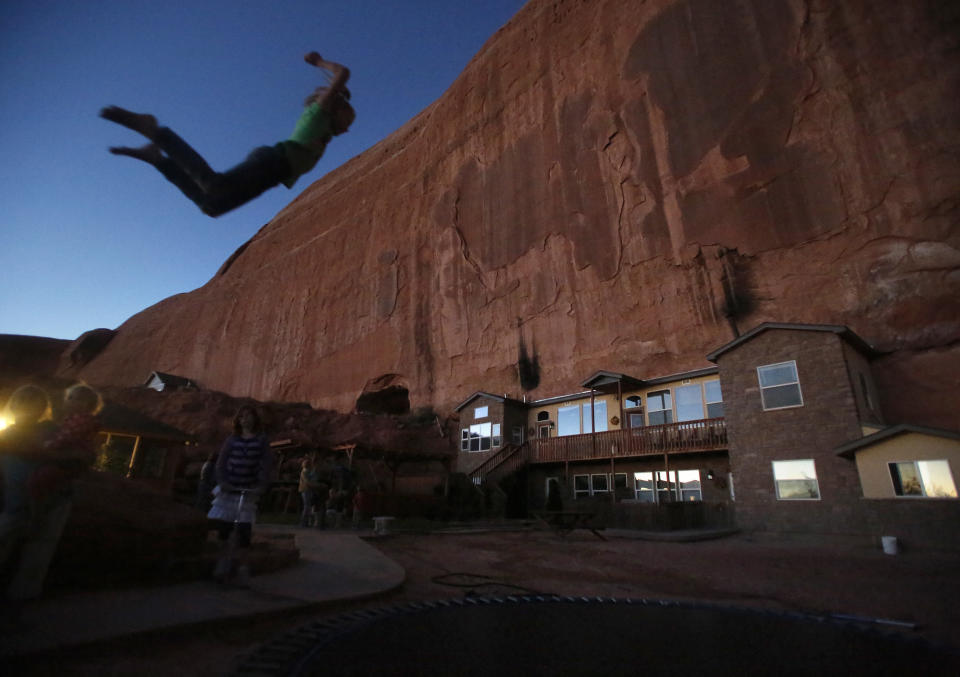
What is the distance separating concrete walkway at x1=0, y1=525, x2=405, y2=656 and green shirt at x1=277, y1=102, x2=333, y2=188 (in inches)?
150

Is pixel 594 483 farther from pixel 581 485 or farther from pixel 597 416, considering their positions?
pixel 597 416

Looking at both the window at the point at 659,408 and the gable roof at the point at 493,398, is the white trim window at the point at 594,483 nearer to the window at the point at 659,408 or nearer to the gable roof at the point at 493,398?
the window at the point at 659,408

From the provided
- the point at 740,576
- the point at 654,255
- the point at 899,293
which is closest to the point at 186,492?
the point at 740,576

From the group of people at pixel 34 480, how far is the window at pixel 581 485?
2159 centimetres

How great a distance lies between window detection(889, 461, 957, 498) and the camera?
40.5ft

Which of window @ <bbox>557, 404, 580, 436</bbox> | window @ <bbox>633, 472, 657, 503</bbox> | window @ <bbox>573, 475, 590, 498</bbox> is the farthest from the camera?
window @ <bbox>557, 404, 580, 436</bbox>

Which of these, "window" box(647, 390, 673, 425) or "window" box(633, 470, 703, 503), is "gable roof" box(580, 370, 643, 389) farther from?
"window" box(633, 470, 703, 503)

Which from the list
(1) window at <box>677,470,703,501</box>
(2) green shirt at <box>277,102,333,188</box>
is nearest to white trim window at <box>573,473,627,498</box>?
(1) window at <box>677,470,703,501</box>

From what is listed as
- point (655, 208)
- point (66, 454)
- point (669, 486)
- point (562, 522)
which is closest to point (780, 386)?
point (669, 486)

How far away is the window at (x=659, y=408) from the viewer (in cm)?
2241

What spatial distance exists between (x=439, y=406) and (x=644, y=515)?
62.7 feet

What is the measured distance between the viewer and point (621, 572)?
8.31m

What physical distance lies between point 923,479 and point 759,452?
4231 mm

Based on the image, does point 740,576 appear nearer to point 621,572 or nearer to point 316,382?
point 621,572
